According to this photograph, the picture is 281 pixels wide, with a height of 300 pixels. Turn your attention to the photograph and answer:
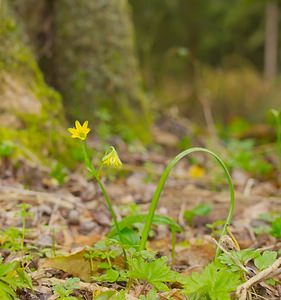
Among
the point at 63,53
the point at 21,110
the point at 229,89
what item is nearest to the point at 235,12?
the point at 229,89

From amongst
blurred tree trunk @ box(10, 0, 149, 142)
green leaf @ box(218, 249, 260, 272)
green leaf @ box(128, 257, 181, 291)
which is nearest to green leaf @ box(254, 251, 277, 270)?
green leaf @ box(218, 249, 260, 272)

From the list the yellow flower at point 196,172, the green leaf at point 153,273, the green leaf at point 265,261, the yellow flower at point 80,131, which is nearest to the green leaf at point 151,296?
the green leaf at point 153,273

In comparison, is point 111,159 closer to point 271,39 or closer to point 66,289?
point 66,289

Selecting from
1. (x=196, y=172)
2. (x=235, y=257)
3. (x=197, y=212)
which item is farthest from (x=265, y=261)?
(x=196, y=172)

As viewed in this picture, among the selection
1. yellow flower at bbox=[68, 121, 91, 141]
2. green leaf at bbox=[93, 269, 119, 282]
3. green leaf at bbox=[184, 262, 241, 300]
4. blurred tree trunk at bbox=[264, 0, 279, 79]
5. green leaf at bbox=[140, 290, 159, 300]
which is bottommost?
green leaf at bbox=[140, 290, 159, 300]

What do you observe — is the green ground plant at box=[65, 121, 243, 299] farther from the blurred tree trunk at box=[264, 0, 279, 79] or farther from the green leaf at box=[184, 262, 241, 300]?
the blurred tree trunk at box=[264, 0, 279, 79]
